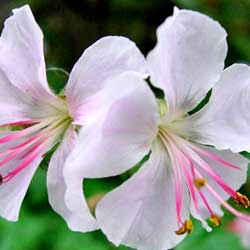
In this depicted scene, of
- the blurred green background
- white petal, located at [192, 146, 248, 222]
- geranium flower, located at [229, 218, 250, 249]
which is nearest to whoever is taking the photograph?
white petal, located at [192, 146, 248, 222]

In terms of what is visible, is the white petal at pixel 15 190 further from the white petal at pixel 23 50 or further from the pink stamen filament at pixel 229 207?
the pink stamen filament at pixel 229 207

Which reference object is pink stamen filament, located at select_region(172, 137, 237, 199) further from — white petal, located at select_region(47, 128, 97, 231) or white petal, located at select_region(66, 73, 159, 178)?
white petal, located at select_region(47, 128, 97, 231)

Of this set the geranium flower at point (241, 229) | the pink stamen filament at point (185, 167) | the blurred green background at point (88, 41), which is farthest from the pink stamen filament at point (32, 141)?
the geranium flower at point (241, 229)

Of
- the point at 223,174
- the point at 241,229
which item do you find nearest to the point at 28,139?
the point at 223,174

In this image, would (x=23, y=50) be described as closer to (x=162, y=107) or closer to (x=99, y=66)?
(x=99, y=66)

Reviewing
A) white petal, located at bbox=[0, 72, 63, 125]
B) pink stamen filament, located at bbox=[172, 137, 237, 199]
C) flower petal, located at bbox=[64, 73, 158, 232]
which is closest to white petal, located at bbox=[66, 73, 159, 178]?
flower petal, located at bbox=[64, 73, 158, 232]
